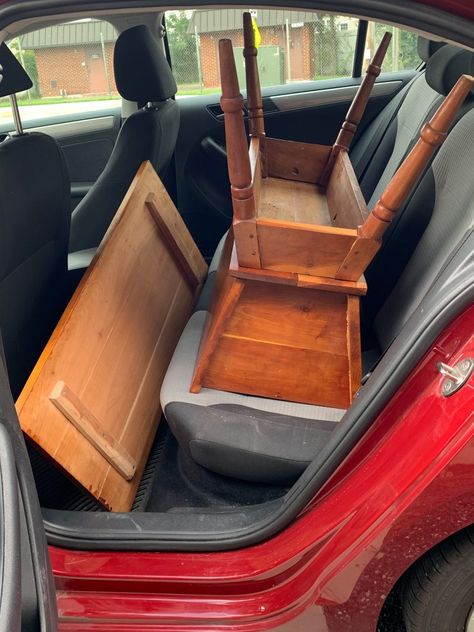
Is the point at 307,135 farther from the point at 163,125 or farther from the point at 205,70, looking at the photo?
the point at 163,125

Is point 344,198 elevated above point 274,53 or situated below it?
below

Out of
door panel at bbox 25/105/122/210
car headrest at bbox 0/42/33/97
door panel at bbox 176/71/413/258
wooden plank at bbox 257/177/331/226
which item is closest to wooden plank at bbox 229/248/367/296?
wooden plank at bbox 257/177/331/226

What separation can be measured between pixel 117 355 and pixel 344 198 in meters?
0.68

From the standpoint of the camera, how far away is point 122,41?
2.09 m

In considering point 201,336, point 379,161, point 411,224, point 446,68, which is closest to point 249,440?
point 201,336

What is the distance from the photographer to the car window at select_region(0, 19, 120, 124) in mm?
2242

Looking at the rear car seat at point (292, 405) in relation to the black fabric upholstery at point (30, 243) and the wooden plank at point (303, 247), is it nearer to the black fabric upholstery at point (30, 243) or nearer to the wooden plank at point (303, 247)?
the wooden plank at point (303, 247)

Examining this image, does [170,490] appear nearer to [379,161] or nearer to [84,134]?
[379,161]

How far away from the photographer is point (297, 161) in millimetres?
1777

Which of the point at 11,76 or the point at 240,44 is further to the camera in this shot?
the point at 240,44

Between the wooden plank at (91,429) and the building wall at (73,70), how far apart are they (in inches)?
60.4

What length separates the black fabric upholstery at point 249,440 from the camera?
1.22 meters

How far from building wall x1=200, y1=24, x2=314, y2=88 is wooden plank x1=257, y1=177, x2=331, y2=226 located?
376 mm

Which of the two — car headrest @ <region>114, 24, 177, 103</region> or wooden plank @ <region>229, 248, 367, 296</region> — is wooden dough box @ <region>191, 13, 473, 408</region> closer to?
wooden plank @ <region>229, 248, 367, 296</region>
